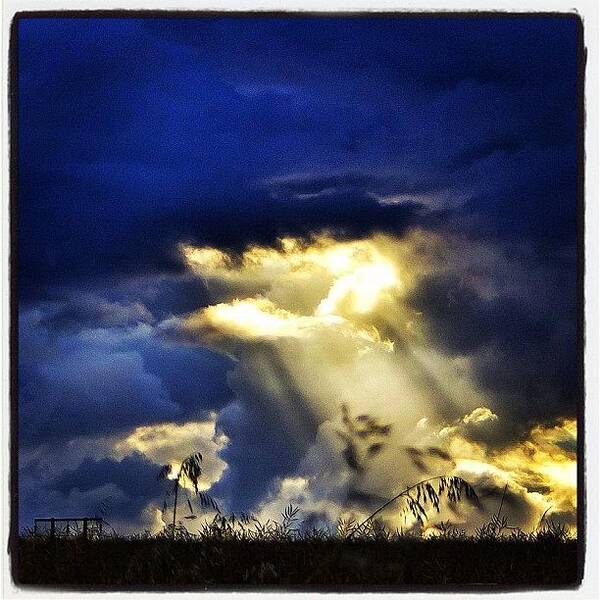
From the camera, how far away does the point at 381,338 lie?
3473 mm

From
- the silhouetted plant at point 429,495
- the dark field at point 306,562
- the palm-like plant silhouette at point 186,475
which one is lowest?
the dark field at point 306,562

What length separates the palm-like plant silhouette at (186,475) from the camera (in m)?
3.44

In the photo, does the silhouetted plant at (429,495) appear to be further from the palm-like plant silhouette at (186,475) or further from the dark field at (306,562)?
the palm-like plant silhouette at (186,475)

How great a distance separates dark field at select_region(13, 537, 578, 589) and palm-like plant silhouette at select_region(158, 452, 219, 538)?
17 centimetres

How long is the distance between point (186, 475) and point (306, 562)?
63cm

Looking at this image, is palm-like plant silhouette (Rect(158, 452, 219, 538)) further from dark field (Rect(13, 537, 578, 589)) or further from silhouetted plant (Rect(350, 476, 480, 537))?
silhouetted plant (Rect(350, 476, 480, 537))

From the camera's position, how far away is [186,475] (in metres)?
3.44

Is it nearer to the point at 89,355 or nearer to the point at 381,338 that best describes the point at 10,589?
the point at 89,355

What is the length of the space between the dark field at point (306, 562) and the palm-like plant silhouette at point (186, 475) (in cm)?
17

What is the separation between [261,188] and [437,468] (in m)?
1.43

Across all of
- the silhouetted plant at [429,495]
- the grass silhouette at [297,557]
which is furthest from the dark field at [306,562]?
the silhouetted plant at [429,495]

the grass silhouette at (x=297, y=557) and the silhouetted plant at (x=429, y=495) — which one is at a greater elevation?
the silhouetted plant at (x=429, y=495)

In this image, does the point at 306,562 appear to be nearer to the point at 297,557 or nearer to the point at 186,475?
the point at 297,557

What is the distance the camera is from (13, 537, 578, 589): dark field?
3398 millimetres
